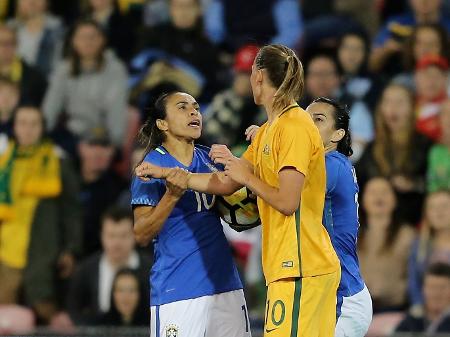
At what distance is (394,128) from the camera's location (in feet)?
32.6

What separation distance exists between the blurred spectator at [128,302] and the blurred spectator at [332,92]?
213 cm

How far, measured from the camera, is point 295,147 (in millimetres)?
5336

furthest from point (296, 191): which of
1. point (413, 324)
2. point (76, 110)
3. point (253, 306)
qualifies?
point (76, 110)

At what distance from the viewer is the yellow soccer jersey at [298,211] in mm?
5363

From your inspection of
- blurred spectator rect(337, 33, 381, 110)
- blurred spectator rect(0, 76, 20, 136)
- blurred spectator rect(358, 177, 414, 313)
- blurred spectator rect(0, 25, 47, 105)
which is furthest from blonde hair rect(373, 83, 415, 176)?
blurred spectator rect(0, 25, 47, 105)

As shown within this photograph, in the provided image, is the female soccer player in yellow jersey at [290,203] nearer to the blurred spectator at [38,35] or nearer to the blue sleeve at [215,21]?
the blue sleeve at [215,21]

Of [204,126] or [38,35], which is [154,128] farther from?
[38,35]

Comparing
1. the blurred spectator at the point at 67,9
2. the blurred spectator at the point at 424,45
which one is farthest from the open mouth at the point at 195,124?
the blurred spectator at the point at 67,9

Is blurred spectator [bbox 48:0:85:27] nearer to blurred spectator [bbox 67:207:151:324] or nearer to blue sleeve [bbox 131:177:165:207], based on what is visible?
blurred spectator [bbox 67:207:151:324]

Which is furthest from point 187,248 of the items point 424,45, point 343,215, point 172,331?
point 424,45

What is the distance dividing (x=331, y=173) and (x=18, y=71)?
6.23 meters

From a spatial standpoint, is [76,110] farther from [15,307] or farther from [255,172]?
[255,172]

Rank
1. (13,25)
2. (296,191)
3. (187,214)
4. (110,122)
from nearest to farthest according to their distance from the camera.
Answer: (296,191), (187,214), (110,122), (13,25)

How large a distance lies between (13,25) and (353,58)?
3472mm
